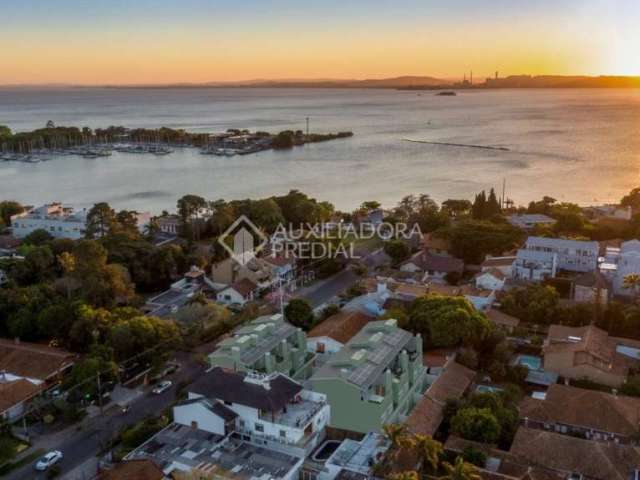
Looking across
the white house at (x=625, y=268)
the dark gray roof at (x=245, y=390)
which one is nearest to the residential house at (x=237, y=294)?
the dark gray roof at (x=245, y=390)

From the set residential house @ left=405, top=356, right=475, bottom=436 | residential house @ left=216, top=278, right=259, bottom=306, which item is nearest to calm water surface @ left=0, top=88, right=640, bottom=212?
residential house @ left=216, top=278, right=259, bottom=306

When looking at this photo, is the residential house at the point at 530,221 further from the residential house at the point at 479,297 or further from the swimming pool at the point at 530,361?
the swimming pool at the point at 530,361

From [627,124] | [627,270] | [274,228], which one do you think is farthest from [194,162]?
[627,124]

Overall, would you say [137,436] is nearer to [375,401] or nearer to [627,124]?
[375,401]

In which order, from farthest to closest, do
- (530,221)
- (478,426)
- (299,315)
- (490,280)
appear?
(530,221) → (490,280) → (299,315) → (478,426)

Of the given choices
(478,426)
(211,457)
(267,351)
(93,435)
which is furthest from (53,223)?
(478,426)

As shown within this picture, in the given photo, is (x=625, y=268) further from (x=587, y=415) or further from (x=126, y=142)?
(x=126, y=142)
